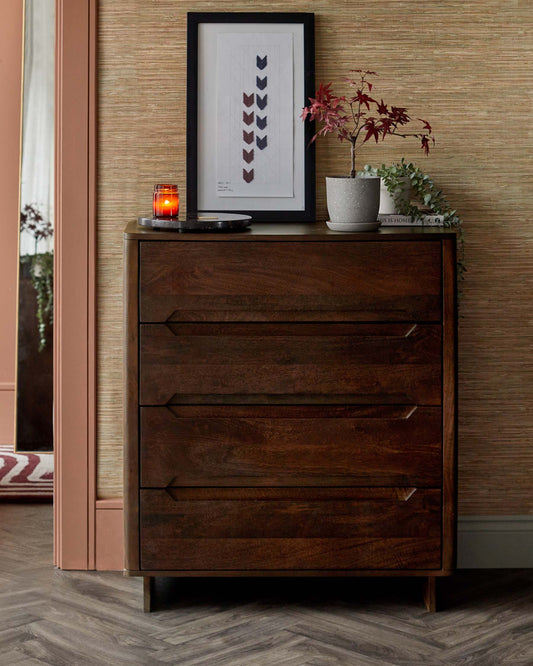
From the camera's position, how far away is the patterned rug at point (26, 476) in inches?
123

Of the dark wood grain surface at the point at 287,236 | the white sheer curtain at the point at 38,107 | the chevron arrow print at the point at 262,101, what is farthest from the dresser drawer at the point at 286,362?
the white sheer curtain at the point at 38,107

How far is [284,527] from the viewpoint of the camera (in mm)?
2217

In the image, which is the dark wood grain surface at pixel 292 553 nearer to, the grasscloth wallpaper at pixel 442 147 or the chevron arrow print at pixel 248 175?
the grasscloth wallpaper at pixel 442 147

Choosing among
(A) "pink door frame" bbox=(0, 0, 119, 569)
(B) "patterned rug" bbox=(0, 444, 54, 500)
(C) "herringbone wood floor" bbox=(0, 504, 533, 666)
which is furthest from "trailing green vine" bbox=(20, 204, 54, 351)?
(C) "herringbone wood floor" bbox=(0, 504, 533, 666)

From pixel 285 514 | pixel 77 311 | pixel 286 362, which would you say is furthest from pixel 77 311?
pixel 285 514

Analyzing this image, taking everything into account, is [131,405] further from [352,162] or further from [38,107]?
[38,107]

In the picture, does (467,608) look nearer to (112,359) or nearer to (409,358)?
(409,358)

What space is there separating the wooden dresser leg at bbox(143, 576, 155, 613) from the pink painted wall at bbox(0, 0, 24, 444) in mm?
1413

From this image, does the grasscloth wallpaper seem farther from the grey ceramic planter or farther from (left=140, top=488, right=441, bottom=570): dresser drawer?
(left=140, top=488, right=441, bottom=570): dresser drawer

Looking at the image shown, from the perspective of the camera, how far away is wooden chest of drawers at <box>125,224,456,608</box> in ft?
7.04

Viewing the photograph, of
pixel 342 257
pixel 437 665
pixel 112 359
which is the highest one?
pixel 342 257

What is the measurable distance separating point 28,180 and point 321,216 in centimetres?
134

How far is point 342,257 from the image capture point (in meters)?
2.14

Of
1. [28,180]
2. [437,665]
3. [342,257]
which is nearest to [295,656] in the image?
[437,665]
